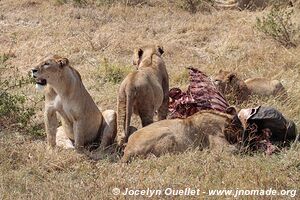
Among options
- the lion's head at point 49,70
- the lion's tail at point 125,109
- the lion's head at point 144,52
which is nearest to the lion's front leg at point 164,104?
the lion's head at point 144,52

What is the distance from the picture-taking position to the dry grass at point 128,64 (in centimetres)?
481

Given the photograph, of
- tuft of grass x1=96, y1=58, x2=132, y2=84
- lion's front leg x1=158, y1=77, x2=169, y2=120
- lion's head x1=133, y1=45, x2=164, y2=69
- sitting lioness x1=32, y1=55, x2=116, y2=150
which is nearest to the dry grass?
tuft of grass x1=96, y1=58, x2=132, y2=84

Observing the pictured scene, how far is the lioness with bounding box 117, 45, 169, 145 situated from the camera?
20.5 feet

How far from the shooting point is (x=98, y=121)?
639 cm

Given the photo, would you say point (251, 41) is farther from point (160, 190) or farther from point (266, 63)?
point (160, 190)

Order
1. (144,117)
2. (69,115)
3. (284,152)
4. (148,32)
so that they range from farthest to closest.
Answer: (148,32) → (144,117) → (69,115) → (284,152)

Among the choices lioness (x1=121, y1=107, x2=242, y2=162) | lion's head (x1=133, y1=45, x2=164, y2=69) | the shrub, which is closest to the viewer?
lioness (x1=121, y1=107, x2=242, y2=162)

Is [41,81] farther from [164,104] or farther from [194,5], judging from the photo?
[194,5]

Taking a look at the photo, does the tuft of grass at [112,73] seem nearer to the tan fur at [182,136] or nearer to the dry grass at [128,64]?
the dry grass at [128,64]

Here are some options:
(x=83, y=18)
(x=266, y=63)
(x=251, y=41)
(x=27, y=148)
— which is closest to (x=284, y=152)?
(x=27, y=148)

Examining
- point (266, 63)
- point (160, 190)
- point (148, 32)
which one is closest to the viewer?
point (160, 190)

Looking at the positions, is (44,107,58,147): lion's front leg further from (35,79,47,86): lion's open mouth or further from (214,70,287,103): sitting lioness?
(214,70,287,103): sitting lioness

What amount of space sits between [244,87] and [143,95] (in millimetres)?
2036

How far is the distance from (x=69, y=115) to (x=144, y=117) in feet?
2.93
